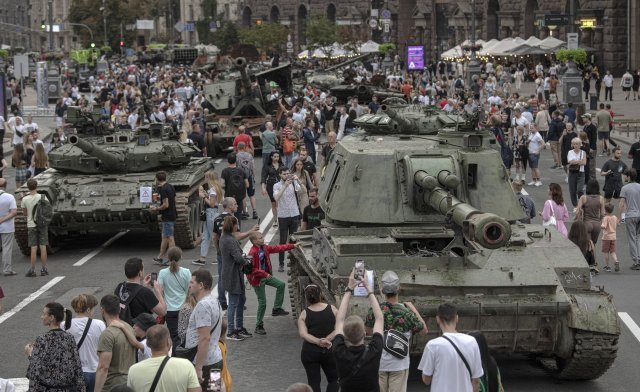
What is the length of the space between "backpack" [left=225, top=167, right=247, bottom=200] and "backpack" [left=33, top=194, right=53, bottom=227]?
352 centimetres

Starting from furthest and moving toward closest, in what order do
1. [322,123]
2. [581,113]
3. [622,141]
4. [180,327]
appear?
[322,123] < [622,141] < [581,113] < [180,327]

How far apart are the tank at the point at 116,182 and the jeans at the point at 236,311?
611cm

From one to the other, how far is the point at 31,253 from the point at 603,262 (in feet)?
27.4

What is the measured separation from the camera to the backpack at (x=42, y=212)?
20.2 meters

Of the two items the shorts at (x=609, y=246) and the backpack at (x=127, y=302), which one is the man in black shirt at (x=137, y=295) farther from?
the shorts at (x=609, y=246)

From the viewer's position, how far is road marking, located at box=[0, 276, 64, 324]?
1723cm

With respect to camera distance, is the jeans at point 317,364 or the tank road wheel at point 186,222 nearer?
the jeans at point 317,364

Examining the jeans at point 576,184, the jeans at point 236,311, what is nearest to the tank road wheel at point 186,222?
the jeans at point 236,311

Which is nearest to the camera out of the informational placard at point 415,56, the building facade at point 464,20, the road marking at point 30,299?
the road marking at point 30,299

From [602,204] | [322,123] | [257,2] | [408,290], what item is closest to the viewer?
[408,290]

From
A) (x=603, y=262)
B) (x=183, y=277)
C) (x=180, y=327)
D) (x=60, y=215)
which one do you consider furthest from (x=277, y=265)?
(x=180, y=327)

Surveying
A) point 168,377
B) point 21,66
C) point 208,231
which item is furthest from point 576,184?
point 21,66

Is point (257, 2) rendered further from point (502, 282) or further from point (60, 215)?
point (502, 282)

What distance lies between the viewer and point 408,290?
1289 cm
